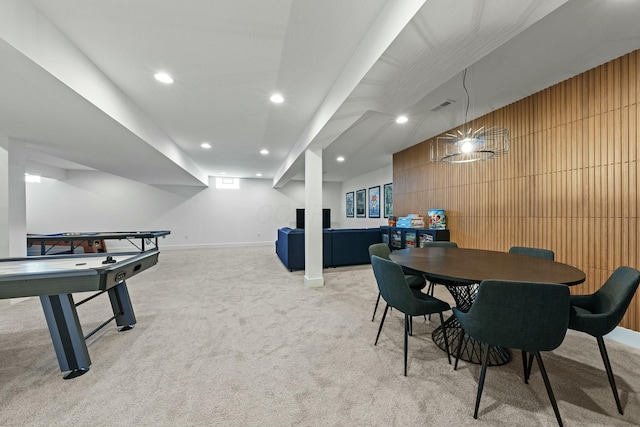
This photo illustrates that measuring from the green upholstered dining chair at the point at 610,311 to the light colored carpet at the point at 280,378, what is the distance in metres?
0.37

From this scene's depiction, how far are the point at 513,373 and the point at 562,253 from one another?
181 cm

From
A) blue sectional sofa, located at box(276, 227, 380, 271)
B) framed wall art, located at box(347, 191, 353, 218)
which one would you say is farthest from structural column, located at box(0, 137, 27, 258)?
framed wall art, located at box(347, 191, 353, 218)

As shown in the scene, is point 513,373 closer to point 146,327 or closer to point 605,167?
point 605,167

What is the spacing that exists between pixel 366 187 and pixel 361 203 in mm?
648

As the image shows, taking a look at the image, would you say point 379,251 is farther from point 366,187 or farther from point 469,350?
point 366,187

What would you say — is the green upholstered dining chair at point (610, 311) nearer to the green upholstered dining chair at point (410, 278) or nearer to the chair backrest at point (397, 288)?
the chair backrest at point (397, 288)

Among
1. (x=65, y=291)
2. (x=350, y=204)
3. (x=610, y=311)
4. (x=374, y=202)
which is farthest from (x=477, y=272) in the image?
(x=350, y=204)

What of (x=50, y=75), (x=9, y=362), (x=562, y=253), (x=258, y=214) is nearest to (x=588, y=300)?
(x=562, y=253)

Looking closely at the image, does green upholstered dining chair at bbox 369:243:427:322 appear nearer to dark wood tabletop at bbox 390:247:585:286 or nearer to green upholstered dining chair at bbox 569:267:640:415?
dark wood tabletop at bbox 390:247:585:286

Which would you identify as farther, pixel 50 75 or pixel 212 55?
pixel 212 55

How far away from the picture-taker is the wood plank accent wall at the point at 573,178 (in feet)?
7.20

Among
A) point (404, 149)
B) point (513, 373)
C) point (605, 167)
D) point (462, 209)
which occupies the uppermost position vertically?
point (404, 149)

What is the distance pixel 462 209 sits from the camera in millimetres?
4035

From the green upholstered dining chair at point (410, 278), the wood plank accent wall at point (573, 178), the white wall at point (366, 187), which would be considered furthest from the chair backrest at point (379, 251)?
the white wall at point (366, 187)
